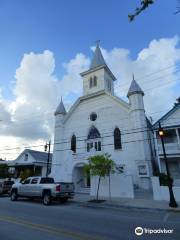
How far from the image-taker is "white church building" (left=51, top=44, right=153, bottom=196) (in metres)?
23.1

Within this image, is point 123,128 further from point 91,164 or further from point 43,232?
point 43,232

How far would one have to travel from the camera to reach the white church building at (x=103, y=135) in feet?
75.9

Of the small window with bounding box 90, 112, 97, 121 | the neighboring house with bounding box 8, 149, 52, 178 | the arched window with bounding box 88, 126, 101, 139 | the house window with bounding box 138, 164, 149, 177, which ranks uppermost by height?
the small window with bounding box 90, 112, 97, 121

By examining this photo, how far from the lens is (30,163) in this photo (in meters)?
36.0

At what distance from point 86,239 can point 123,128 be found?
797 inches

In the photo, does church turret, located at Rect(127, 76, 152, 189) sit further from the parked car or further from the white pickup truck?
the parked car

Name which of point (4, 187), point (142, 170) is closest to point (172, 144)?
point (142, 170)

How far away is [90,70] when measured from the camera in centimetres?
3438

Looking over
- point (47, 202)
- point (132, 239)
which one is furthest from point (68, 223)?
point (47, 202)

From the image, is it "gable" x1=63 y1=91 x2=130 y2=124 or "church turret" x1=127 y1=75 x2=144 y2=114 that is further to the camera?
"gable" x1=63 y1=91 x2=130 y2=124

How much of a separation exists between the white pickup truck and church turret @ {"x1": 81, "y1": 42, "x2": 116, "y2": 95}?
1928 centimetres

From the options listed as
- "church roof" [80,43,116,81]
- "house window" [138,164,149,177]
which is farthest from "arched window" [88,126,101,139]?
"church roof" [80,43,116,81]

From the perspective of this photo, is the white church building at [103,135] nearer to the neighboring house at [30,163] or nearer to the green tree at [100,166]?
the green tree at [100,166]

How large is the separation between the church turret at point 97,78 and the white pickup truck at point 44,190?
63.2 feet
